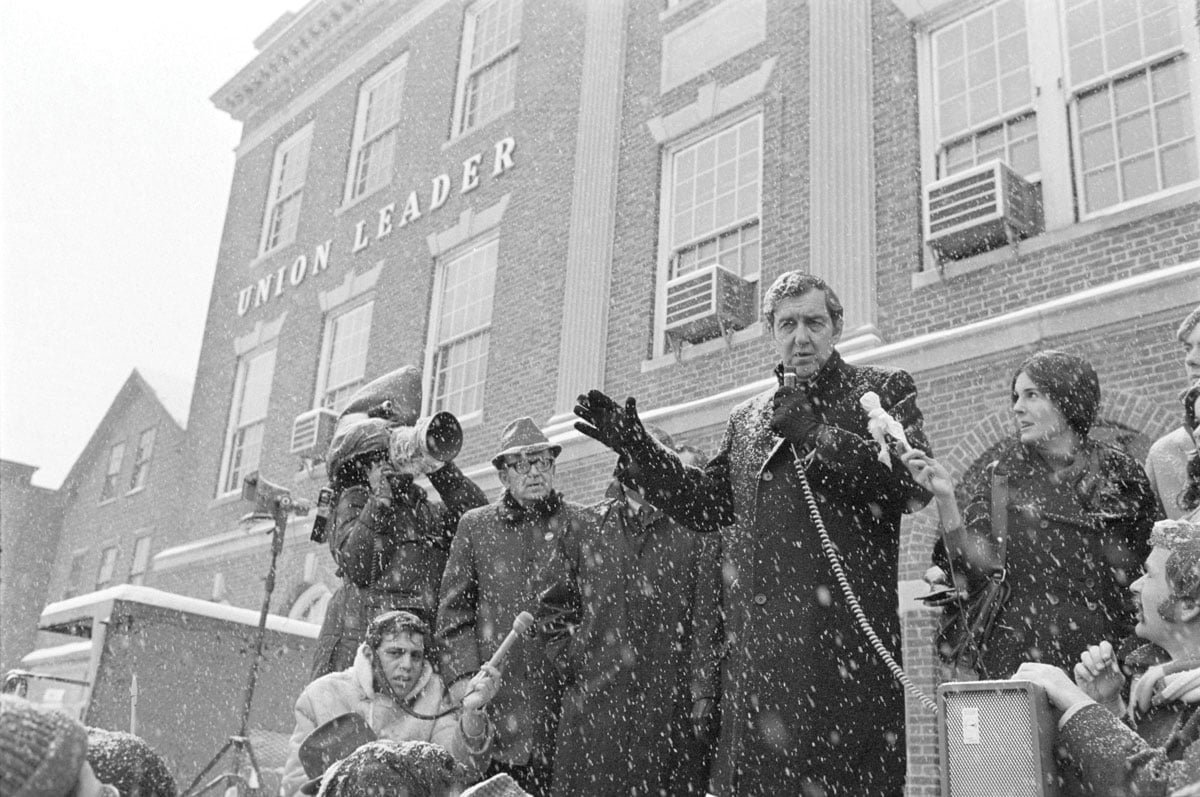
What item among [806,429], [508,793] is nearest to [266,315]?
[806,429]

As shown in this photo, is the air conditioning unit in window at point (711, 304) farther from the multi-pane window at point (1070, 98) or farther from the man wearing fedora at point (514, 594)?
the man wearing fedora at point (514, 594)

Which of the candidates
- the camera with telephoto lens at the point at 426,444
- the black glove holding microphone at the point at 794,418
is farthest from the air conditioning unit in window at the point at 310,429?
the black glove holding microphone at the point at 794,418

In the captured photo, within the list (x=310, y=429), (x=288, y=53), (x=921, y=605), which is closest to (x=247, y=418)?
(x=310, y=429)

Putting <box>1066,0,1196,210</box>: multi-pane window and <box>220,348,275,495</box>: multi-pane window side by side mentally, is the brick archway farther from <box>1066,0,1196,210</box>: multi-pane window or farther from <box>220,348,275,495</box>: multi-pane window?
<box>220,348,275,495</box>: multi-pane window

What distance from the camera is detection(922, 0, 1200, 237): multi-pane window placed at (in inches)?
280

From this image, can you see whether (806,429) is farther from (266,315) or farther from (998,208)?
(266,315)

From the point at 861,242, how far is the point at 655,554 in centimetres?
496

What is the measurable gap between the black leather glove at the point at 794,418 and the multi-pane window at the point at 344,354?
1133 centimetres

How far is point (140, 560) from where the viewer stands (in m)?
17.9

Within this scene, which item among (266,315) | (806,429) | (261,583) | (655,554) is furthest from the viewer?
(266,315)

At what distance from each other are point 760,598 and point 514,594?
1.57 m

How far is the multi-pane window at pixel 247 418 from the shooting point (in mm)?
15609

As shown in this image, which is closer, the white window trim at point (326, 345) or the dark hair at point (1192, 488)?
the dark hair at point (1192, 488)

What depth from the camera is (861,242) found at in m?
8.33
